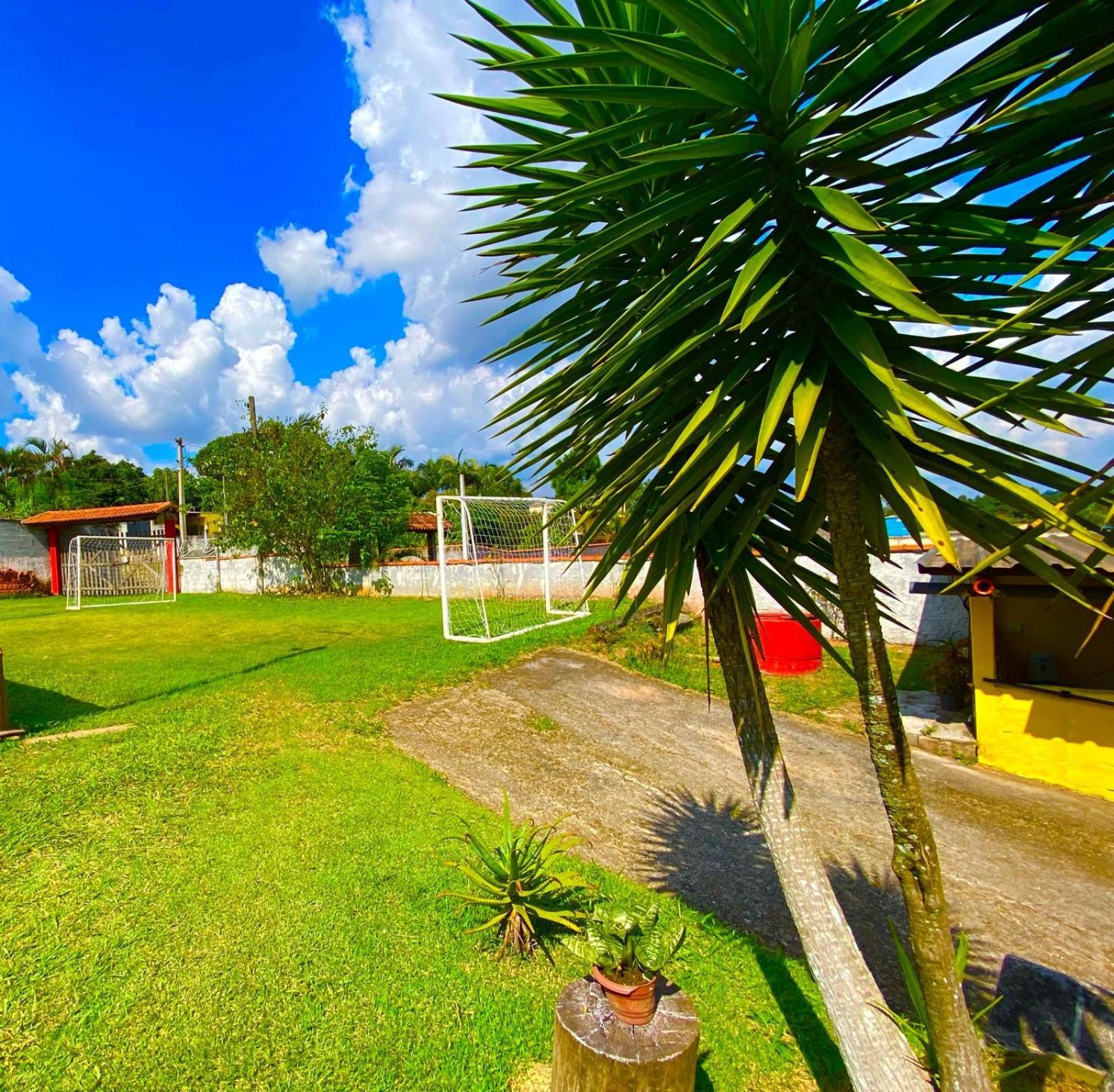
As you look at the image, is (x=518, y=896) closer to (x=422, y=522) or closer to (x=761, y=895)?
(x=761, y=895)

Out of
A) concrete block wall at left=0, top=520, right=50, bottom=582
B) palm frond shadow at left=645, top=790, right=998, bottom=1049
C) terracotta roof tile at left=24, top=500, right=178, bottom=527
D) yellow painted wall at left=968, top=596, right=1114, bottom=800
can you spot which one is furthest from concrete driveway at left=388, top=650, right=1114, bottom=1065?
concrete block wall at left=0, top=520, right=50, bottom=582

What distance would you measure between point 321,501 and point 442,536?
35.8ft

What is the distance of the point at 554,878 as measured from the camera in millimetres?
2992

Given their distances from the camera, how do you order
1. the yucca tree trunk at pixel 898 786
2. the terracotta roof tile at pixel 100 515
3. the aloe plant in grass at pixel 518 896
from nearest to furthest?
1. the yucca tree trunk at pixel 898 786
2. the aloe plant in grass at pixel 518 896
3. the terracotta roof tile at pixel 100 515

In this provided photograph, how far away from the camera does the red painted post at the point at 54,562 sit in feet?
72.1

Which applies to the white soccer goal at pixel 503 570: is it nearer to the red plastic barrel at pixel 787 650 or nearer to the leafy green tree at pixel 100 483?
the red plastic barrel at pixel 787 650

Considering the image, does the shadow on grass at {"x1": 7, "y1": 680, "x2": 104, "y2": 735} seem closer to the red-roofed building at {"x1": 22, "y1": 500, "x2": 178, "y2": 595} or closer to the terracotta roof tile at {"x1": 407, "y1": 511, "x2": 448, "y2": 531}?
the red-roofed building at {"x1": 22, "y1": 500, "x2": 178, "y2": 595}

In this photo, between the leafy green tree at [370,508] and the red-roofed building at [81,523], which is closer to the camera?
the leafy green tree at [370,508]

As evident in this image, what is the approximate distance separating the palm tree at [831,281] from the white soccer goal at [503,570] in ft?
16.2

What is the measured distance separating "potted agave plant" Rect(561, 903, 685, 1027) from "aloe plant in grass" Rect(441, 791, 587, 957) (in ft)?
2.93

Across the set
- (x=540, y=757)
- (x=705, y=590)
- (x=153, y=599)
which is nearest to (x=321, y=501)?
(x=153, y=599)

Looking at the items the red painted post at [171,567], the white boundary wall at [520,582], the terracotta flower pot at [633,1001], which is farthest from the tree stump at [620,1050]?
the red painted post at [171,567]

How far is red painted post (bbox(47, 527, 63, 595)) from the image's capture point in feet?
72.1

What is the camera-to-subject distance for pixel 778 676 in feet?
28.6
